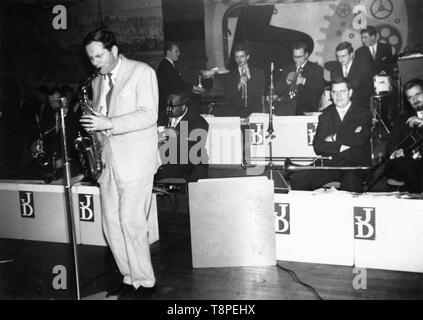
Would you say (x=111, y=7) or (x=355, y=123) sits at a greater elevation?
(x=111, y=7)

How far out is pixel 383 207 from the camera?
3.20 metres

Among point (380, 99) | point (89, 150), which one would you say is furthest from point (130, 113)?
point (380, 99)

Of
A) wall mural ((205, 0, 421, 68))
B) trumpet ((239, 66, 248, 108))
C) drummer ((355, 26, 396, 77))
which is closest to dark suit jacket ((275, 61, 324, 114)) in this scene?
trumpet ((239, 66, 248, 108))

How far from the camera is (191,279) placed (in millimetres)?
3256

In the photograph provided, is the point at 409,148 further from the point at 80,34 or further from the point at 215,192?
the point at 80,34

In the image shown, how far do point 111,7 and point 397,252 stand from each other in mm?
8854

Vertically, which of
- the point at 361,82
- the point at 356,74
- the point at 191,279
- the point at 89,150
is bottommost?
the point at 191,279

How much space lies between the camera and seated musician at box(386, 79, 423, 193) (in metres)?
4.11

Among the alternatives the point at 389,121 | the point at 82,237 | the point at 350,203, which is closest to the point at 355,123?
the point at 350,203

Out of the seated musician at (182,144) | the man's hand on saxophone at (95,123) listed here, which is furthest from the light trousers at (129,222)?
the seated musician at (182,144)

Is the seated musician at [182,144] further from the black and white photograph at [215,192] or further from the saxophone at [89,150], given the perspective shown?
the saxophone at [89,150]

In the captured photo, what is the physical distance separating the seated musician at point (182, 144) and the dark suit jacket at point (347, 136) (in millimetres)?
1427

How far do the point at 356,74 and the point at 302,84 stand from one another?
44.1 inches
